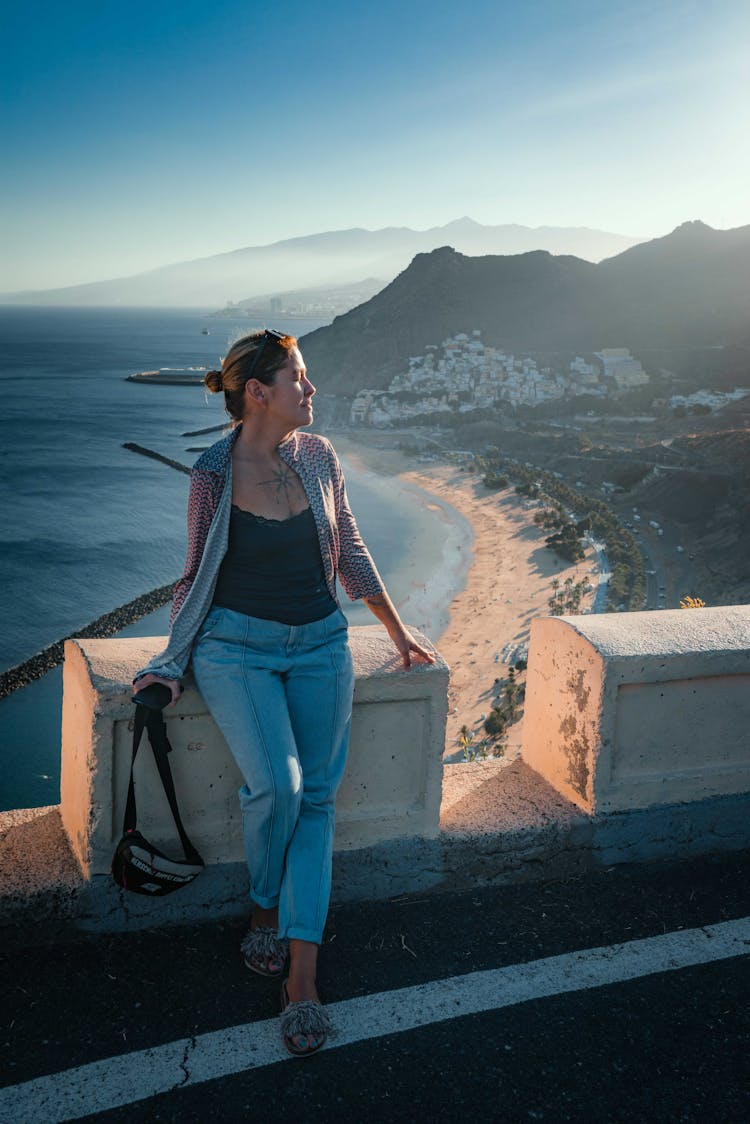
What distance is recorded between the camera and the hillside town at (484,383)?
224ft

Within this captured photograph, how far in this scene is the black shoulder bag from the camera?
244 centimetres

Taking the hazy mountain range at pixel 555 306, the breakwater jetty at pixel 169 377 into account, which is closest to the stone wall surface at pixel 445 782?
the hazy mountain range at pixel 555 306

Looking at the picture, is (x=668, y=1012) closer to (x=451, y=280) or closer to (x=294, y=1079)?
(x=294, y=1079)

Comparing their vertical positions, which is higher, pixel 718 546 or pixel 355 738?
pixel 355 738

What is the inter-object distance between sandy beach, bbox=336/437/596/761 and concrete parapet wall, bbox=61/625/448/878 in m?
8.73

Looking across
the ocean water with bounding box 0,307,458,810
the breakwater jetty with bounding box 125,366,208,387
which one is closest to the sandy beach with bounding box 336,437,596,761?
the ocean water with bounding box 0,307,458,810

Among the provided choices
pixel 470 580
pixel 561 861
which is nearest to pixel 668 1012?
pixel 561 861

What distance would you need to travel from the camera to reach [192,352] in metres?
151

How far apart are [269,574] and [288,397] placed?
1.82 ft

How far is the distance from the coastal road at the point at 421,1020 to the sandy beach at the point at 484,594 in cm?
881

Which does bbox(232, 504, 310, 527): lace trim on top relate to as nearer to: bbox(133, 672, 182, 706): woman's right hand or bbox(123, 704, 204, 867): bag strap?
bbox(133, 672, 182, 706): woman's right hand

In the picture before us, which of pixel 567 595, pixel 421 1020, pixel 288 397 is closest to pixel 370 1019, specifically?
pixel 421 1020

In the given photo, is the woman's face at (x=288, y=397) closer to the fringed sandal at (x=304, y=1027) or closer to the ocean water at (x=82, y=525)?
the ocean water at (x=82, y=525)

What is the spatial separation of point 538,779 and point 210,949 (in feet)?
4.41
